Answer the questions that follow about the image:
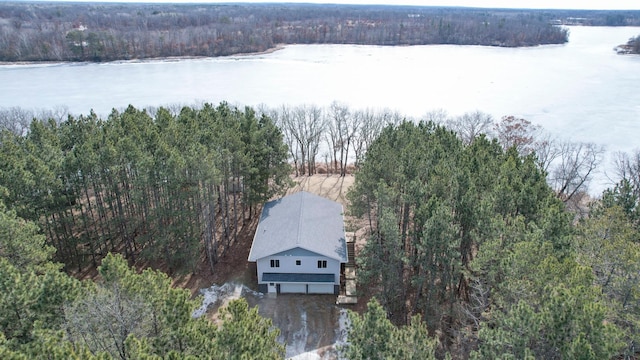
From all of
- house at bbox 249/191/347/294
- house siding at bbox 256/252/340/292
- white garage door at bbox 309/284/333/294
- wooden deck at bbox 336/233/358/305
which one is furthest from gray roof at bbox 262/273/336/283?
wooden deck at bbox 336/233/358/305

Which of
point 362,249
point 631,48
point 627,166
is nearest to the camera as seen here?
point 362,249

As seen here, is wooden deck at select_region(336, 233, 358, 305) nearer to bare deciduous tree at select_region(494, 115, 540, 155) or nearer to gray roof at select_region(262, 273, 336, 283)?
gray roof at select_region(262, 273, 336, 283)

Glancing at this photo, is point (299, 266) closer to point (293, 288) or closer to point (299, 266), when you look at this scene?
point (299, 266)

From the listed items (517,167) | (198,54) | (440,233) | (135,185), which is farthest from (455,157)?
(198,54)

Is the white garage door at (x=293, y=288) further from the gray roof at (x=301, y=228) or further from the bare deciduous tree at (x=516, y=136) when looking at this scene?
the bare deciduous tree at (x=516, y=136)

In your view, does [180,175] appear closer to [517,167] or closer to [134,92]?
[517,167]

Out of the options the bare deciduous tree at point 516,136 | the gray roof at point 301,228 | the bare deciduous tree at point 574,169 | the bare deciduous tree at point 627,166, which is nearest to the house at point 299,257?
the gray roof at point 301,228

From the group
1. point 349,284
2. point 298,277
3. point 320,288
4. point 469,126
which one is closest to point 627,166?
point 469,126
